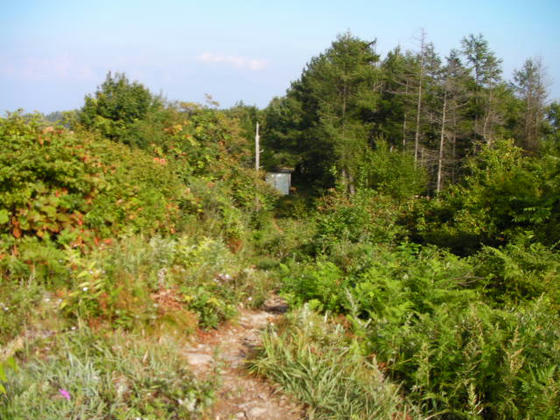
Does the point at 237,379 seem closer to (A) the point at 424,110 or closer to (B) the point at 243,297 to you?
(B) the point at 243,297

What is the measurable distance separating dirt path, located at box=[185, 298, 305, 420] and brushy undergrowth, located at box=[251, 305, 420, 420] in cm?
11

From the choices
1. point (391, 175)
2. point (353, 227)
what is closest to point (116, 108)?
point (391, 175)

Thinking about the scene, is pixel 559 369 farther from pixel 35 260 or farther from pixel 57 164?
pixel 57 164

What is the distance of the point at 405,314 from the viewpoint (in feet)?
13.2

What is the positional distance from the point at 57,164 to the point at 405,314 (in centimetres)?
380

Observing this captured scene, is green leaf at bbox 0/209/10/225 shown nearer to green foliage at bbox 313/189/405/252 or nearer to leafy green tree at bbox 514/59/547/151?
green foliage at bbox 313/189/405/252

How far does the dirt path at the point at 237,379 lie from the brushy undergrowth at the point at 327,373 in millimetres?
106

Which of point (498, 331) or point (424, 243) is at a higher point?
point (498, 331)

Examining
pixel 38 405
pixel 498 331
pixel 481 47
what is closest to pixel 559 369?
pixel 498 331

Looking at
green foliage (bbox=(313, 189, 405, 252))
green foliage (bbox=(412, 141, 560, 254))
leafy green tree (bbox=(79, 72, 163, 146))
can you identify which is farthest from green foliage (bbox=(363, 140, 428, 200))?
leafy green tree (bbox=(79, 72, 163, 146))

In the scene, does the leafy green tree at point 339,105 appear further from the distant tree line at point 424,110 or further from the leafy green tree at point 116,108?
the leafy green tree at point 116,108

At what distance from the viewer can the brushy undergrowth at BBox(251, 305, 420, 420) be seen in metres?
2.99

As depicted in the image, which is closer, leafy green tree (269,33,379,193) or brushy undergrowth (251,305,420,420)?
brushy undergrowth (251,305,420,420)

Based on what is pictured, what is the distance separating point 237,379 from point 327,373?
0.69 metres
